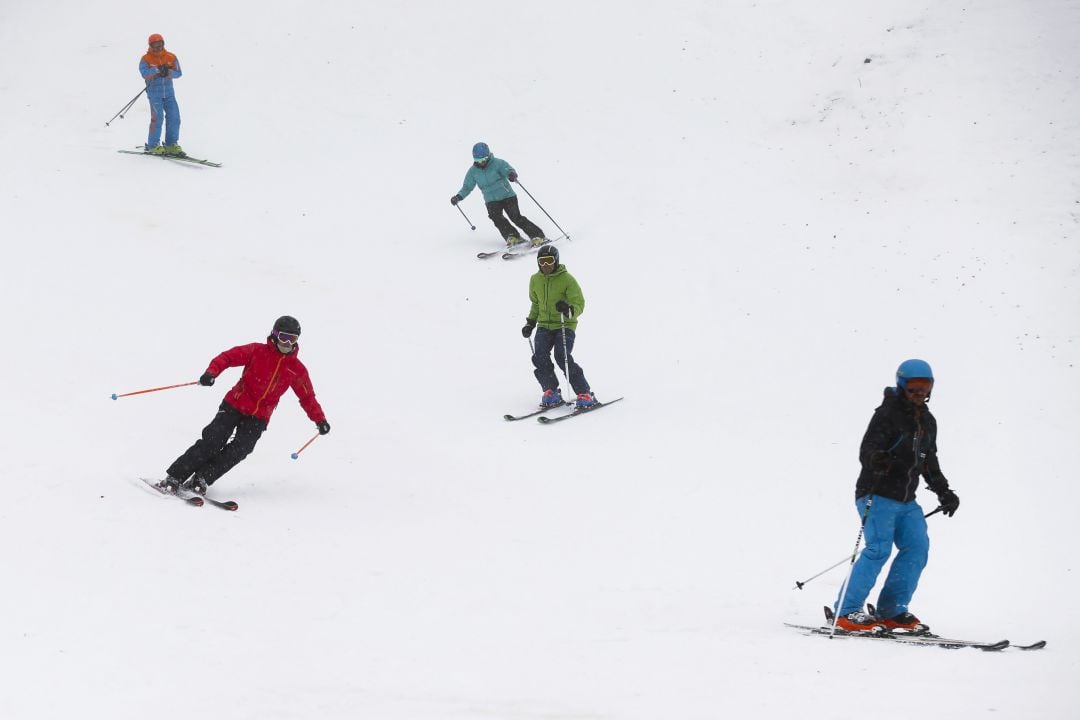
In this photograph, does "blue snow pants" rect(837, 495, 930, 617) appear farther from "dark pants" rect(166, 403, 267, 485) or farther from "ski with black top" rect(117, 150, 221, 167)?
Answer: "ski with black top" rect(117, 150, 221, 167)

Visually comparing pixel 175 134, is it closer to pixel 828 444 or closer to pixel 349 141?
pixel 349 141

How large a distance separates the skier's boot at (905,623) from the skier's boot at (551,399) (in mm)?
5436

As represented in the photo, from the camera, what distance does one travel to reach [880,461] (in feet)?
19.8

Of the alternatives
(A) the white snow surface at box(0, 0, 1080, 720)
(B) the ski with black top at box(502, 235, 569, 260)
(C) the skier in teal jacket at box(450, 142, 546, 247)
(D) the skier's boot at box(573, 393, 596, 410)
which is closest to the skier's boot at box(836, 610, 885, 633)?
(A) the white snow surface at box(0, 0, 1080, 720)

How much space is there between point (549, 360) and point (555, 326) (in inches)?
14.5

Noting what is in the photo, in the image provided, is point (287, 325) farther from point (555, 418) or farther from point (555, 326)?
point (555, 326)

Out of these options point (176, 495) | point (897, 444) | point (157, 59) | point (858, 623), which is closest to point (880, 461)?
point (897, 444)

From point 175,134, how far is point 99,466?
35.7 feet

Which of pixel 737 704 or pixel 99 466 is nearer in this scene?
pixel 737 704

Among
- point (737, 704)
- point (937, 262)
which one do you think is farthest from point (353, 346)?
point (737, 704)

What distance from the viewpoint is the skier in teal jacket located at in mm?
15328

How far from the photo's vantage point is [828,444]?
994cm

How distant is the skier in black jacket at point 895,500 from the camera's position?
6.09 meters

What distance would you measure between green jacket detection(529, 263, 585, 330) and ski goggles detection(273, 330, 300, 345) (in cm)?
357
